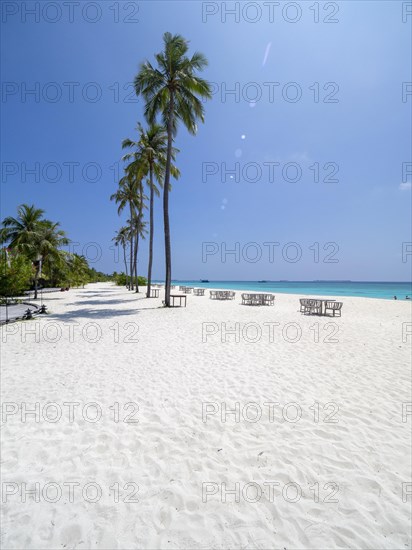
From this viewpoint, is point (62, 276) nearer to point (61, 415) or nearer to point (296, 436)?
point (61, 415)

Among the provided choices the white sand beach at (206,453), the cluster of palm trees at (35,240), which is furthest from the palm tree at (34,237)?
the white sand beach at (206,453)

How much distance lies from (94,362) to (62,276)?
3493 centimetres

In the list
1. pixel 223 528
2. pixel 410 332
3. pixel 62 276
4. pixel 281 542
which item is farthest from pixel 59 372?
pixel 62 276

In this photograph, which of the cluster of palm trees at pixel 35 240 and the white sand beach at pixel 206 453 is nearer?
the white sand beach at pixel 206 453

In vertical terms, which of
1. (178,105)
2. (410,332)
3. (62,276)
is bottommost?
(410,332)

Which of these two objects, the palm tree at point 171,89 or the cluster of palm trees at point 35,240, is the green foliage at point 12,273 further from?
the palm tree at point 171,89

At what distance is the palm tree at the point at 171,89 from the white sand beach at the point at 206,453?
13137 millimetres

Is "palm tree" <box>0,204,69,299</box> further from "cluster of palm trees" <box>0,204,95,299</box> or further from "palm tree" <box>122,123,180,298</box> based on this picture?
"palm tree" <box>122,123,180,298</box>

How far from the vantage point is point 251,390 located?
501 centimetres

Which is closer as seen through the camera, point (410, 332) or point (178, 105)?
point (410, 332)

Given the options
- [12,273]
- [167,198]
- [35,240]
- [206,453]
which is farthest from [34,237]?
[206,453]

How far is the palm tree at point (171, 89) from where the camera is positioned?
16.5m

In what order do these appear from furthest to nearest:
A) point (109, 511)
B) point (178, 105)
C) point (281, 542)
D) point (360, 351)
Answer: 1. point (178, 105)
2. point (360, 351)
3. point (109, 511)
4. point (281, 542)

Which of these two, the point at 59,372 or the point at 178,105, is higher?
the point at 178,105
